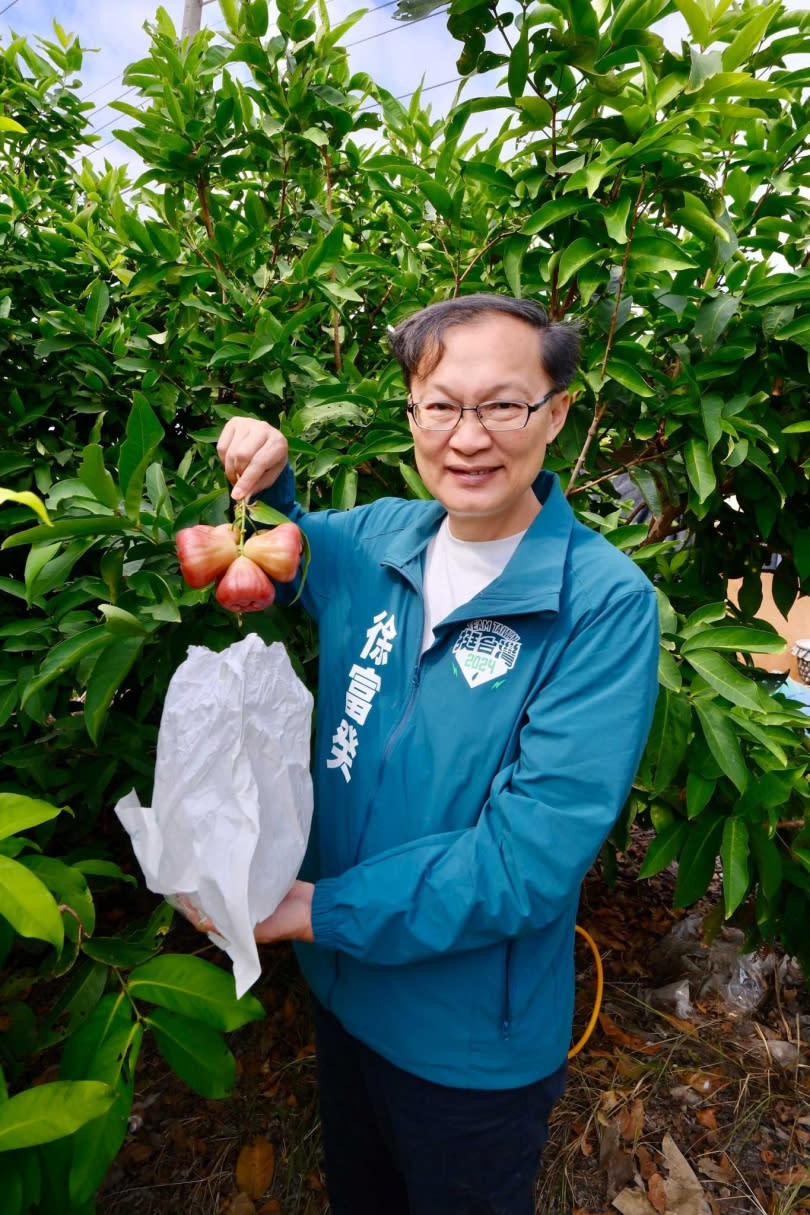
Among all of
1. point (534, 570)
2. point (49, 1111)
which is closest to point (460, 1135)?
point (49, 1111)

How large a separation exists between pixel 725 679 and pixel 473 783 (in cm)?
63

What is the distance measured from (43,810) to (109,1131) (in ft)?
1.32

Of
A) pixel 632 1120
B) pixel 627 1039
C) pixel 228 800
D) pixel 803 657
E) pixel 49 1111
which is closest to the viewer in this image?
pixel 49 1111

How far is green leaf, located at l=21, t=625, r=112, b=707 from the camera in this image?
3.91 ft

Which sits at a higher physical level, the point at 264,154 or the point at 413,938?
the point at 264,154

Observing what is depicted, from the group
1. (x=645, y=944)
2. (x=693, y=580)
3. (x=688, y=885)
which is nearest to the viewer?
(x=688, y=885)

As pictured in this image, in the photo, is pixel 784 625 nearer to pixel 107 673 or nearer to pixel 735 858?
pixel 735 858

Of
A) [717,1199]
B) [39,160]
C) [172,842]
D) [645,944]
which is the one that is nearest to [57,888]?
[172,842]

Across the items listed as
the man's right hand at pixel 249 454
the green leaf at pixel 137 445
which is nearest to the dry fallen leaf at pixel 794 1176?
the man's right hand at pixel 249 454

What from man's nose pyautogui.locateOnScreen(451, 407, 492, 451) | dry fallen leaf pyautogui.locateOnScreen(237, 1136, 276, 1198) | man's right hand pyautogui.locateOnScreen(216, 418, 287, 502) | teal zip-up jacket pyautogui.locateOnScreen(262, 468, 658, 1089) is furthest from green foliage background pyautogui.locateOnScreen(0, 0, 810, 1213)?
dry fallen leaf pyautogui.locateOnScreen(237, 1136, 276, 1198)

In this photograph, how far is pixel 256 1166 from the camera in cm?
202

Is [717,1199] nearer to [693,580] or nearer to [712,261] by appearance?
[693,580]

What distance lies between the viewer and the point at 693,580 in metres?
2.05

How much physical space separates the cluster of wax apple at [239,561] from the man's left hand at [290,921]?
17.8 inches
